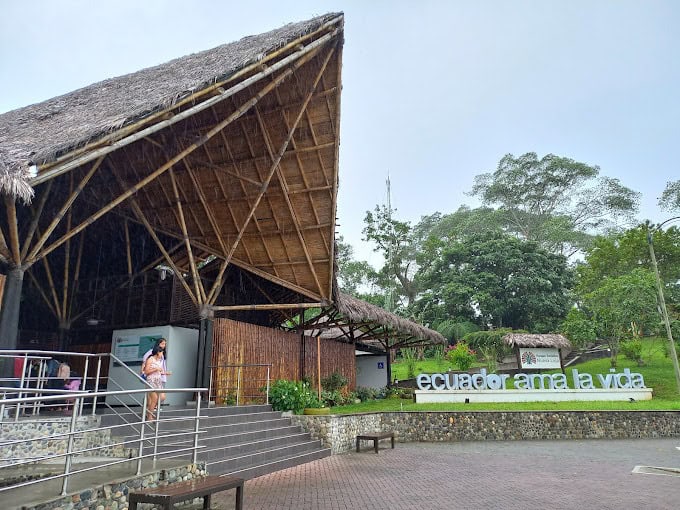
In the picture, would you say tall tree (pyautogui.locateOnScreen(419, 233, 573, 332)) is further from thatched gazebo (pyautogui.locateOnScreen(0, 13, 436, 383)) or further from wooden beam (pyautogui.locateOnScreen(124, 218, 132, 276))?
wooden beam (pyautogui.locateOnScreen(124, 218, 132, 276))

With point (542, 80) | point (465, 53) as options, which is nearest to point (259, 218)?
point (465, 53)

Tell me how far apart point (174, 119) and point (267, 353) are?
26.9 ft

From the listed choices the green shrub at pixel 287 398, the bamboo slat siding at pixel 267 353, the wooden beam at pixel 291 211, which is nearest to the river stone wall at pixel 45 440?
the green shrub at pixel 287 398

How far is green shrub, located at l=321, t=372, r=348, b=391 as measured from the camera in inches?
653

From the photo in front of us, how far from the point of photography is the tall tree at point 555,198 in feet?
127

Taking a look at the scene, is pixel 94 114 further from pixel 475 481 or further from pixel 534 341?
pixel 534 341

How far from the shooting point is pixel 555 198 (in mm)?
40406

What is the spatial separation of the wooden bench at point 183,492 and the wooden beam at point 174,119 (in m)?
3.95

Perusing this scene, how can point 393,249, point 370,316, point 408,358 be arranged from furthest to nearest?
point 393,249, point 408,358, point 370,316

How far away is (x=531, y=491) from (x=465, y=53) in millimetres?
23524

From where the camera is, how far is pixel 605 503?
19.4 feet

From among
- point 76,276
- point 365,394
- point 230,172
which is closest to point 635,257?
point 365,394

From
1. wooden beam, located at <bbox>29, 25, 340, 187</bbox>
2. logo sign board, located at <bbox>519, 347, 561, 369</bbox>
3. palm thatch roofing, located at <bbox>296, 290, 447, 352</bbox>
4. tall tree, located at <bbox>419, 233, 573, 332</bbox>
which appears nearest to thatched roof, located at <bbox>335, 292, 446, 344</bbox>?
palm thatch roofing, located at <bbox>296, 290, 447, 352</bbox>

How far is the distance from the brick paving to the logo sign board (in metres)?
8.83
